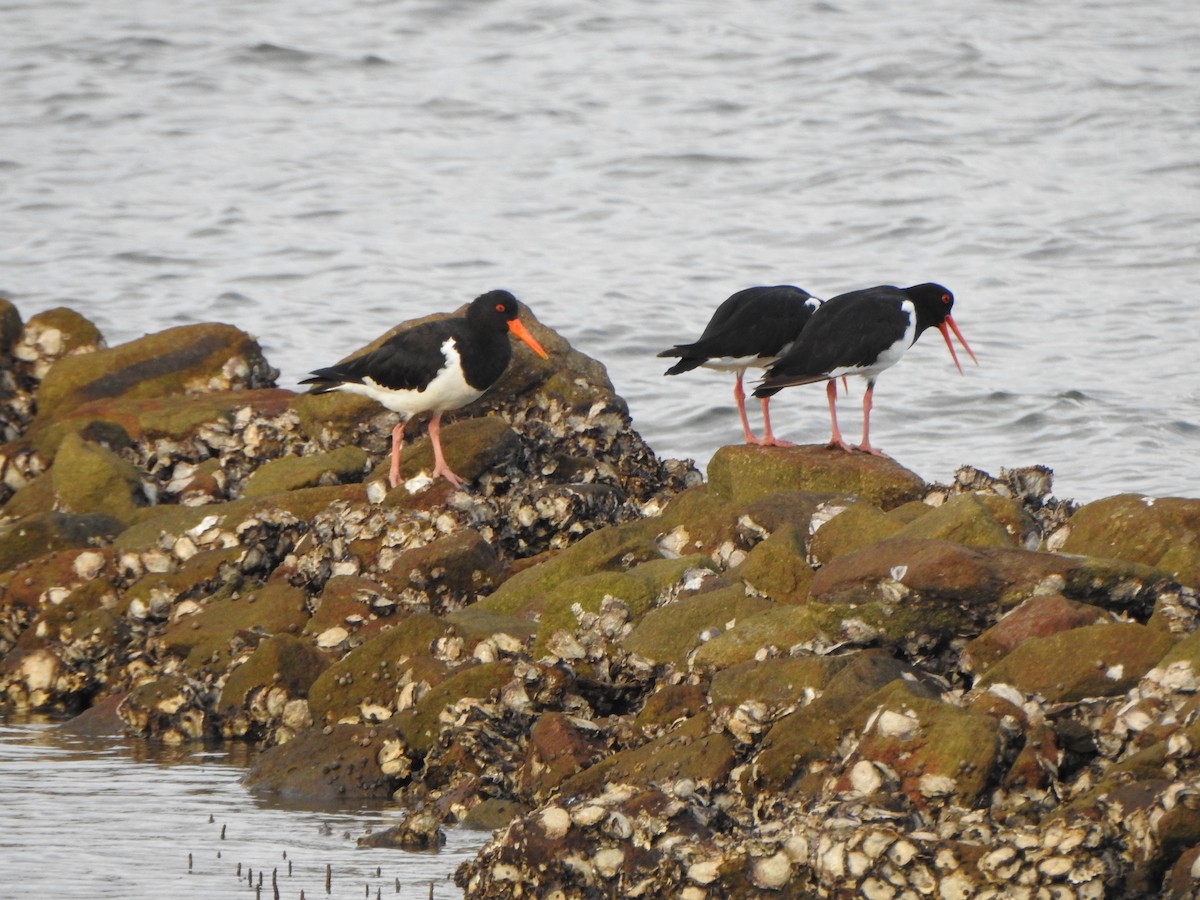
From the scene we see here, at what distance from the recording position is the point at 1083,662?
21.2ft

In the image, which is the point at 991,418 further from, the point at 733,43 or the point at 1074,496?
the point at 733,43

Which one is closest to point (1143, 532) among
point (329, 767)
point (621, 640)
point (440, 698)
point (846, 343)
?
point (621, 640)

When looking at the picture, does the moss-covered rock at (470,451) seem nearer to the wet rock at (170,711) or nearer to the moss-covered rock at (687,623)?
the wet rock at (170,711)

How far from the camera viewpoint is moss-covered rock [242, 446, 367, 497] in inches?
424

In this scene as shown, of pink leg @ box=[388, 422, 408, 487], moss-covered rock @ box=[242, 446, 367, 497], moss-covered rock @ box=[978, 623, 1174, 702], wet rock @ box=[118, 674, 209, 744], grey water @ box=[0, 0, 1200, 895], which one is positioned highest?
moss-covered rock @ box=[978, 623, 1174, 702]

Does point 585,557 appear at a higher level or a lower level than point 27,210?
higher

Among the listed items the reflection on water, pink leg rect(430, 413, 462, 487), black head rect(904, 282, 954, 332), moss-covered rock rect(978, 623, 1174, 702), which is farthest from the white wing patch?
moss-covered rock rect(978, 623, 1174, 702)

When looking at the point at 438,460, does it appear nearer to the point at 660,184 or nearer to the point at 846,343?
the point at 846,343

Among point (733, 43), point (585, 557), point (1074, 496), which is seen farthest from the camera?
point (733, 43)

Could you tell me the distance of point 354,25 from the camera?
36.4 meters

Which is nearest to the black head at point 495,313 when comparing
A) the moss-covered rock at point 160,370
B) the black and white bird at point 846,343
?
the black and white bird at point 846,343

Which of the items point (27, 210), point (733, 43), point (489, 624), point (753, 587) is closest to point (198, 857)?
point (489, 624)

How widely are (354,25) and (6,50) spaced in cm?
718

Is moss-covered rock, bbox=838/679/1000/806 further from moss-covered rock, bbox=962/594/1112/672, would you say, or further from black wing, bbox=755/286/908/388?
black wing, bbox=755/286/908/388
